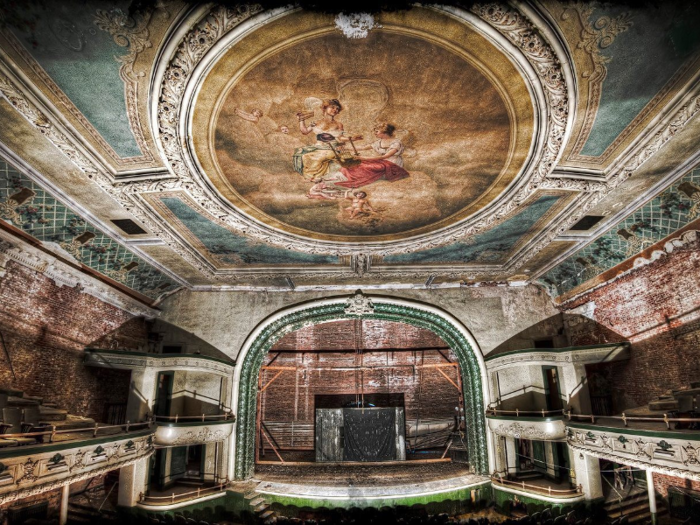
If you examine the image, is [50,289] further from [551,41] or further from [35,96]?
[551,41]

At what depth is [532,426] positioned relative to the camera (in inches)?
484

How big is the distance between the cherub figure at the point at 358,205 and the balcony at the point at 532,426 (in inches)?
305

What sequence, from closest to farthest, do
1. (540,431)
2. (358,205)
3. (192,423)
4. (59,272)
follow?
(358,205), (59,272), (540,431), (192,423)

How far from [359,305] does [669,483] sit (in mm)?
10388

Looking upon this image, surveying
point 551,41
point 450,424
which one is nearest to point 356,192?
point 551,41

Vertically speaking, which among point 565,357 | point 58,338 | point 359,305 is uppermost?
point 359,305

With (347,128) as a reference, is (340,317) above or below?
below

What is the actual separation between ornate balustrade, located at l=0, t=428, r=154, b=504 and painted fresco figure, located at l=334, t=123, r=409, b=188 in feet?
24.6

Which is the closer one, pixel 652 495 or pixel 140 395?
pixel 652 495

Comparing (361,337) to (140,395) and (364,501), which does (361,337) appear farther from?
(140,395)

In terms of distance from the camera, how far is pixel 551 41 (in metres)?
5.33

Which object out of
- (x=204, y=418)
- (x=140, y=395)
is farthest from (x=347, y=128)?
(x=204, y=418)

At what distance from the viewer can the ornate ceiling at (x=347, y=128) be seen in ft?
17.0

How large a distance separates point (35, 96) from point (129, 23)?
7.58 ft
